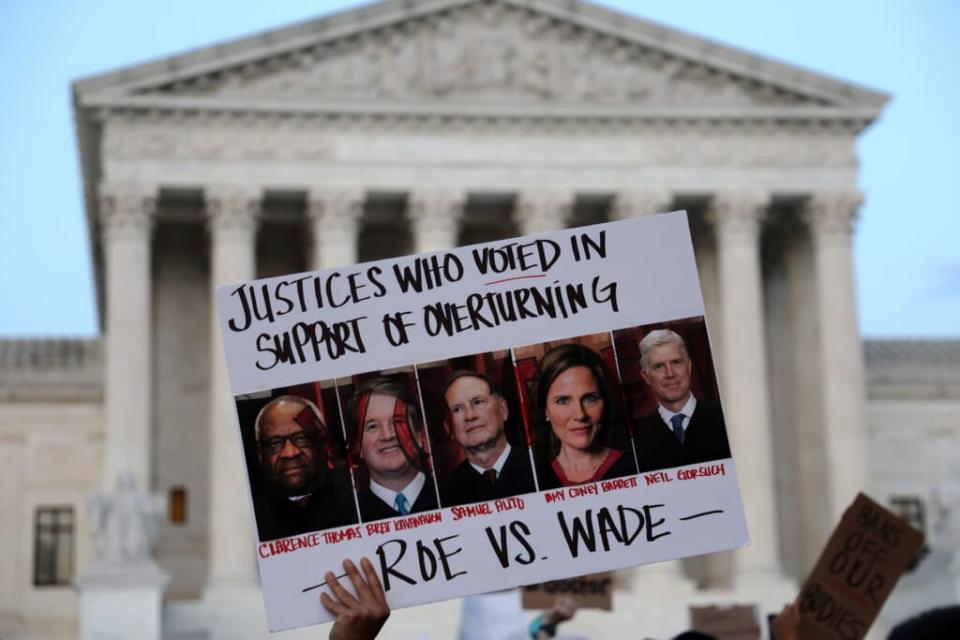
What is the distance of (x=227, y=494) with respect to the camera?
52406 millimetres

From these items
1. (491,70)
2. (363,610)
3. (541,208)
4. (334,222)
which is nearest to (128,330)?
(334,222)

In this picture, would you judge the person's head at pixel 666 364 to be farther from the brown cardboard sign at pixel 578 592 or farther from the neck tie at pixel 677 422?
the brown cardboard sign at pixel 578 592

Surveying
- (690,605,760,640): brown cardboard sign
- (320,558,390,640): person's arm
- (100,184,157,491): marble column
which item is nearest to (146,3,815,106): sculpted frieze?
(100,184,157,491): marble column

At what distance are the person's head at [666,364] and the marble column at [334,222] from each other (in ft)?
144

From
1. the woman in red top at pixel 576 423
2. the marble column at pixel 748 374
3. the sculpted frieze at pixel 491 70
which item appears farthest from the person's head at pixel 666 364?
the sculpted frieze at pixel 491 70

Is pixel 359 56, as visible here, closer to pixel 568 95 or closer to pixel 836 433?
pixel 568 95

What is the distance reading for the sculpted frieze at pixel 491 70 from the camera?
55000mm

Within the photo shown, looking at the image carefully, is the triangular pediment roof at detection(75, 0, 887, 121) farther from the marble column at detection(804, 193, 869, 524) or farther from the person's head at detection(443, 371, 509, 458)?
the person's head at detection(443, 371, 509, 458)

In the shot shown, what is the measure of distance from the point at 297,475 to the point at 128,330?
144ft

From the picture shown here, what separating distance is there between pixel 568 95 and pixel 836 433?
13088 millimetres

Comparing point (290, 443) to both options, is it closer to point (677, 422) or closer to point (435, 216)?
point (677, 422)

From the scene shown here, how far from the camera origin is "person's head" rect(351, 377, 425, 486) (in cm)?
985

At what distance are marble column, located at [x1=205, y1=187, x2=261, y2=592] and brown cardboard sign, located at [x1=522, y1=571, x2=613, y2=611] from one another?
25395mm

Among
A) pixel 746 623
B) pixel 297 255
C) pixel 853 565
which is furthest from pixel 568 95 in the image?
pixel 853 565
